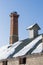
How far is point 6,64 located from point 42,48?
6.54 m

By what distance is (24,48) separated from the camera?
92.4ft

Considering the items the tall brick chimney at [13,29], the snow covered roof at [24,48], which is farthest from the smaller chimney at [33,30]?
the tall brick chimney at [13,29]

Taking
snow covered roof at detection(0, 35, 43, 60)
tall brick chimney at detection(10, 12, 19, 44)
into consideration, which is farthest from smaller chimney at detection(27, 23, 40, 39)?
tall brick chimney at detection(10, 12, 19, 44)

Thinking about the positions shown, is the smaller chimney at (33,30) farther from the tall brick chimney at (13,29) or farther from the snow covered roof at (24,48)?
the tall brick chimney at (13,29)

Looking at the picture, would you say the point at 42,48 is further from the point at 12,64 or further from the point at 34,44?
the point at 12,64

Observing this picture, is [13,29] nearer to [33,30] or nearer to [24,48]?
[33,30]

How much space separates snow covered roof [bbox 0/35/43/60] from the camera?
1019 inches

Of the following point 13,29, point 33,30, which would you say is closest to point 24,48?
point 33,30

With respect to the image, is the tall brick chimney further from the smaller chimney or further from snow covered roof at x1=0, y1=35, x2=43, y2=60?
the smaller chimney

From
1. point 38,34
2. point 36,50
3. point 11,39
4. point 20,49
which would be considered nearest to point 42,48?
point 36,50

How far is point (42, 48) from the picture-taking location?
24438 mm

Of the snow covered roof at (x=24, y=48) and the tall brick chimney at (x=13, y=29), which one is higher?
the tall brick chimney at (x=13, y=29)

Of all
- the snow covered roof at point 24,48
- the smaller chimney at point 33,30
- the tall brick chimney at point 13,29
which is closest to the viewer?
the snow covered roof at point 24,48

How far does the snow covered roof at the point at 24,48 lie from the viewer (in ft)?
84.9
